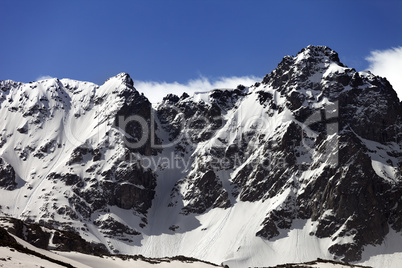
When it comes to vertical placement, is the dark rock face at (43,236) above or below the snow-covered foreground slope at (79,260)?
above

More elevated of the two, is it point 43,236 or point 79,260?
point 43,236

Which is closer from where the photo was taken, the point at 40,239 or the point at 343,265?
the point at 343,265

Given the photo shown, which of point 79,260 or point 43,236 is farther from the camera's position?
point 43,236

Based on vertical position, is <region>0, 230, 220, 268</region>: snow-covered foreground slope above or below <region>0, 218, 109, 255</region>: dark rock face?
below

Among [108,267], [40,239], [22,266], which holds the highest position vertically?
[40,239]

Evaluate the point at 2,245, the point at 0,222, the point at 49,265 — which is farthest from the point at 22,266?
the point at 0,222

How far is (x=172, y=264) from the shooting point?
89.2 meters

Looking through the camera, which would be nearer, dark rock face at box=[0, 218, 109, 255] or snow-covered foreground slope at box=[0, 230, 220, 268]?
snow-covered foreground slope at box=[0, 230, 220, 268]

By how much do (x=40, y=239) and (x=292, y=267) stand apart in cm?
4573

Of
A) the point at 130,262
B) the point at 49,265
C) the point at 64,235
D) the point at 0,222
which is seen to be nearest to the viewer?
the point at 49,265

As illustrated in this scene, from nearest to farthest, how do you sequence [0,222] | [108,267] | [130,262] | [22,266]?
[22,266] → [108,267] → [130,262] → [0,222]

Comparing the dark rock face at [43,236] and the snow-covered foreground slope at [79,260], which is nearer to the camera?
the snow-covered foreground slope at [79,260]

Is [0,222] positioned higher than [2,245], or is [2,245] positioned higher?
[0,222]

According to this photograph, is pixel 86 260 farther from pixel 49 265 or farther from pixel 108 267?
pixel 49 265
